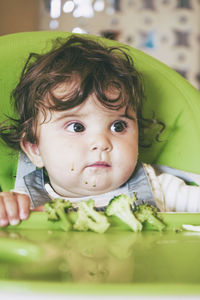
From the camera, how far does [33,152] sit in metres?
0.91

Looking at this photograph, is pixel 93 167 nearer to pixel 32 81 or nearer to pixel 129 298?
pixel 32 81

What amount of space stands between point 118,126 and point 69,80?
142 millimetres

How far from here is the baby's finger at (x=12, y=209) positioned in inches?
23.0

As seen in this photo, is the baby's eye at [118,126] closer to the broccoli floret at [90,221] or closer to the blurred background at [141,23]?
the broccoli floret at [90,221]

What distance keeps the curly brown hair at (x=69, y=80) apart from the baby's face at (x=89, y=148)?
0.9 inches

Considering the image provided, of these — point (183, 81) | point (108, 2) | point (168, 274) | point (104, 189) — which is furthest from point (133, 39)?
point (168, 274)

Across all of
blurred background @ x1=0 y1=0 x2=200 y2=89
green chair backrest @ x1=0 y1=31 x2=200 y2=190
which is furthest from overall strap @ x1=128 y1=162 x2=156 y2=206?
blurred background @ x1=0 y1=0 x2=200 y2=89

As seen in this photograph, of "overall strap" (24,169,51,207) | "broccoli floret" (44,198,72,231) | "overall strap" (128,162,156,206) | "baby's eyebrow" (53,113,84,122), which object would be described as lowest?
"overall strap" (24,169,51,207)

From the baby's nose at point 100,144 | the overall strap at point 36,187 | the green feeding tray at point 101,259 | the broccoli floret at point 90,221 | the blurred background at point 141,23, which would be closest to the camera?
the green feeding tray at point 101,259

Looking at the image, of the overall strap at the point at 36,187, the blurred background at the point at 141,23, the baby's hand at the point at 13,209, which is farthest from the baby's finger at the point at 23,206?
the blurred background at the point at 141,23

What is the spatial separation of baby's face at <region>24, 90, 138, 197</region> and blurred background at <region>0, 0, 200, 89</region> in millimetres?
2292

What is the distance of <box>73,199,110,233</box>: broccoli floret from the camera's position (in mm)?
570

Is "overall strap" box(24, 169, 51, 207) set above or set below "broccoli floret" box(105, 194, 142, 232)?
below

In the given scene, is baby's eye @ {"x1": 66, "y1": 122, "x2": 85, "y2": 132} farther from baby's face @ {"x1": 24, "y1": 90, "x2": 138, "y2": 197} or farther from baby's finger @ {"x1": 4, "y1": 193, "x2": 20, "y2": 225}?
baby's finger @ {"x1": 4, "y1": 193, "x2": 20, "y2": 225}
